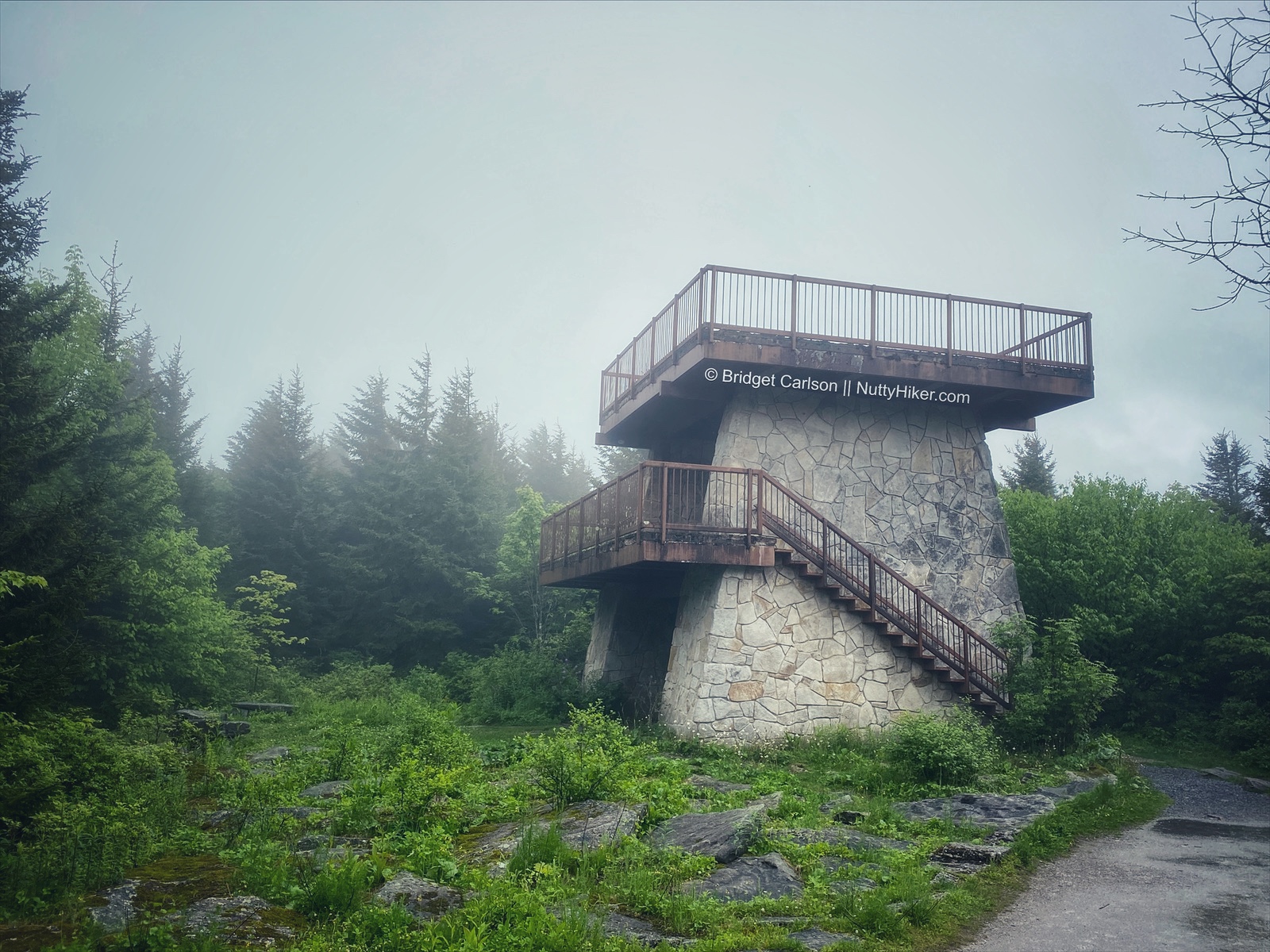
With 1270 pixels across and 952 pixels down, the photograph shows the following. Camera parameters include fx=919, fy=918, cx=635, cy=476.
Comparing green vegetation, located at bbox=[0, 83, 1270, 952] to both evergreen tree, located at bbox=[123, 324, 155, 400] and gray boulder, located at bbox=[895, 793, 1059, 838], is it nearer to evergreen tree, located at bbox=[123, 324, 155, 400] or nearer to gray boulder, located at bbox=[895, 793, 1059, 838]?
gray boulder, located at bbox=[895, 793, 1059, 838]

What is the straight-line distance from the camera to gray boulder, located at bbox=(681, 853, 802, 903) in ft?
24.8

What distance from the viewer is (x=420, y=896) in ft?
22.6

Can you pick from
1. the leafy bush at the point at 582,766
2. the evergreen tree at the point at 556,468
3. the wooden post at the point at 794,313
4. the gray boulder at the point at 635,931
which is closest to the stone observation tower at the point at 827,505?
the wooden post at the point at 794,313

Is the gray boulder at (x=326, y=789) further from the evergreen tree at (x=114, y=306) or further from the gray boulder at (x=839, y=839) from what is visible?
the evergreen tree at (x=114, y=306)

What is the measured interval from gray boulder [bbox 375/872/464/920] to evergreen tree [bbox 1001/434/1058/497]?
39432 millimetres

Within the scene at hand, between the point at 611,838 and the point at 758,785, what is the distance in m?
4.44

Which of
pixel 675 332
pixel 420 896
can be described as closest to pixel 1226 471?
pixel 675 332

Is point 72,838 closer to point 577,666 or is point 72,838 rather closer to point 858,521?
point 858,521

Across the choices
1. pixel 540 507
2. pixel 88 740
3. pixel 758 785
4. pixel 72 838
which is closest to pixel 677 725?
pixel 758 785

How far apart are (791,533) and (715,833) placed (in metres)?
8.69

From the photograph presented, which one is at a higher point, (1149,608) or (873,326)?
(873,326)

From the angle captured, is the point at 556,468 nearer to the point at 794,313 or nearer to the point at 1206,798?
the point at 794,313

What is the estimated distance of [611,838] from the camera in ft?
28.1

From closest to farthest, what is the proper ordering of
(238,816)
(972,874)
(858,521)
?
(972,874)
(238,816)
(858,521)
